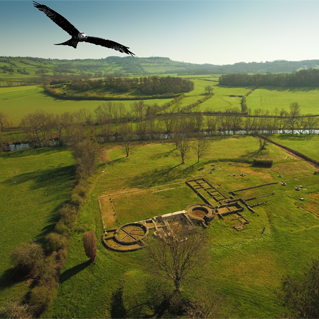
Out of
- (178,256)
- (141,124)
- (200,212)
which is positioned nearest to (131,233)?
(178,256)

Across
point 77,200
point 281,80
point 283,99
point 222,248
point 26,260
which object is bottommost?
point 222,248

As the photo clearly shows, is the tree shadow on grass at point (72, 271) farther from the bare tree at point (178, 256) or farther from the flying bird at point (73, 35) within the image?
the flying bird at point (73, 35)

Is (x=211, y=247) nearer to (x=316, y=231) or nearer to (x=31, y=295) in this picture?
(x=316, y=231)

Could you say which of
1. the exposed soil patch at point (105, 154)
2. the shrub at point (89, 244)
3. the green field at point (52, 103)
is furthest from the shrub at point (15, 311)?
the green field at point (52, 103)

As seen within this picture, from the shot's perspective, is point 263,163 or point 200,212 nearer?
point 200,212

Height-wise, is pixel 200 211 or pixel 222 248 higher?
pixel 200 211

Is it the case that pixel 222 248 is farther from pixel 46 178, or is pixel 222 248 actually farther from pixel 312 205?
pixel 46 178

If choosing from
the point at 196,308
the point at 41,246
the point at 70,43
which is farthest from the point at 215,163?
the point at 70,43
